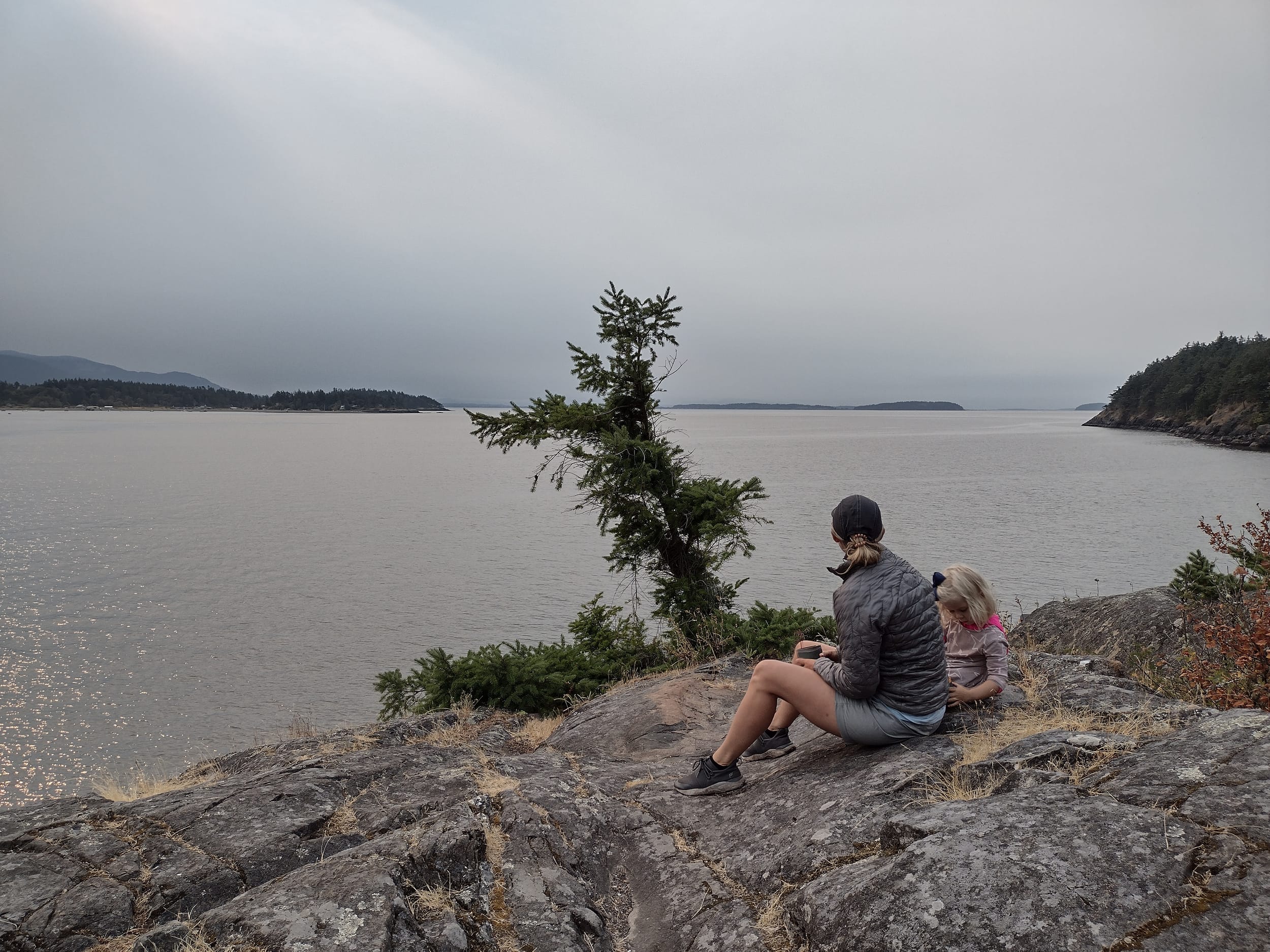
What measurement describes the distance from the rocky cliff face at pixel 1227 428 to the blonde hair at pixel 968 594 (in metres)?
99.3

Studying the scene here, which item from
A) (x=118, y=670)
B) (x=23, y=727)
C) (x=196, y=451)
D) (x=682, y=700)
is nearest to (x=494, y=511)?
(x=118, y=670)

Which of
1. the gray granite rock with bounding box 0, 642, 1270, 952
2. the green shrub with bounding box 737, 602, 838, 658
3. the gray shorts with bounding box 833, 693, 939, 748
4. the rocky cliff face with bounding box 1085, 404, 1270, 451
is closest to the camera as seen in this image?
the gray granite rock with bounding box 0, 642, 1270, 952

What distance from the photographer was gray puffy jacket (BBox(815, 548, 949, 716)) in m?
4.67

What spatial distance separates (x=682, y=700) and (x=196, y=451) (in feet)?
303

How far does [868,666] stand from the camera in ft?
Answer: 15.5

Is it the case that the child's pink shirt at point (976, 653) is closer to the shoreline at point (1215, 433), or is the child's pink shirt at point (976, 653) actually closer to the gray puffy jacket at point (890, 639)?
the gray puffy jacket at point (890, 639)

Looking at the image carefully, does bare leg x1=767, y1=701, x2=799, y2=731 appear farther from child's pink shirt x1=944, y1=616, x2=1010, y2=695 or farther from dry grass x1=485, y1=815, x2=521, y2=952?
dry grass x1=485, y1=815, x2=521, y2=952

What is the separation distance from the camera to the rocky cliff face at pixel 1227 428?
264ft

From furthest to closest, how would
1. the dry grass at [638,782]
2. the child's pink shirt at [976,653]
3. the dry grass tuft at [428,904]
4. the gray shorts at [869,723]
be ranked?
the dry grass at [638,782] → the child's pink shirt at [976,653] → the gray shorts at [869,723] → the dry grass tuft at [428,904]

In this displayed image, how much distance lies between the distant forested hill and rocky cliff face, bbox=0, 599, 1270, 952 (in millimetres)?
100666

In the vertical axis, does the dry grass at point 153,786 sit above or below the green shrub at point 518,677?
above

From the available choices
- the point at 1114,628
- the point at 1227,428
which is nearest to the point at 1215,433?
the point at 1227,428

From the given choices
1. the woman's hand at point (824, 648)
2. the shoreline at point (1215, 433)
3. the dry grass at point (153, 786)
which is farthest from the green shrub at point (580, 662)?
the shoreline at point (1215, 433)

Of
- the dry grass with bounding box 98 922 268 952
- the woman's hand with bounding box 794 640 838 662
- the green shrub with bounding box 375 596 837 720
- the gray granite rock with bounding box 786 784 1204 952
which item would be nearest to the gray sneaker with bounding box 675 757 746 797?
the woman's hand with bounding box 794 640 838 662
